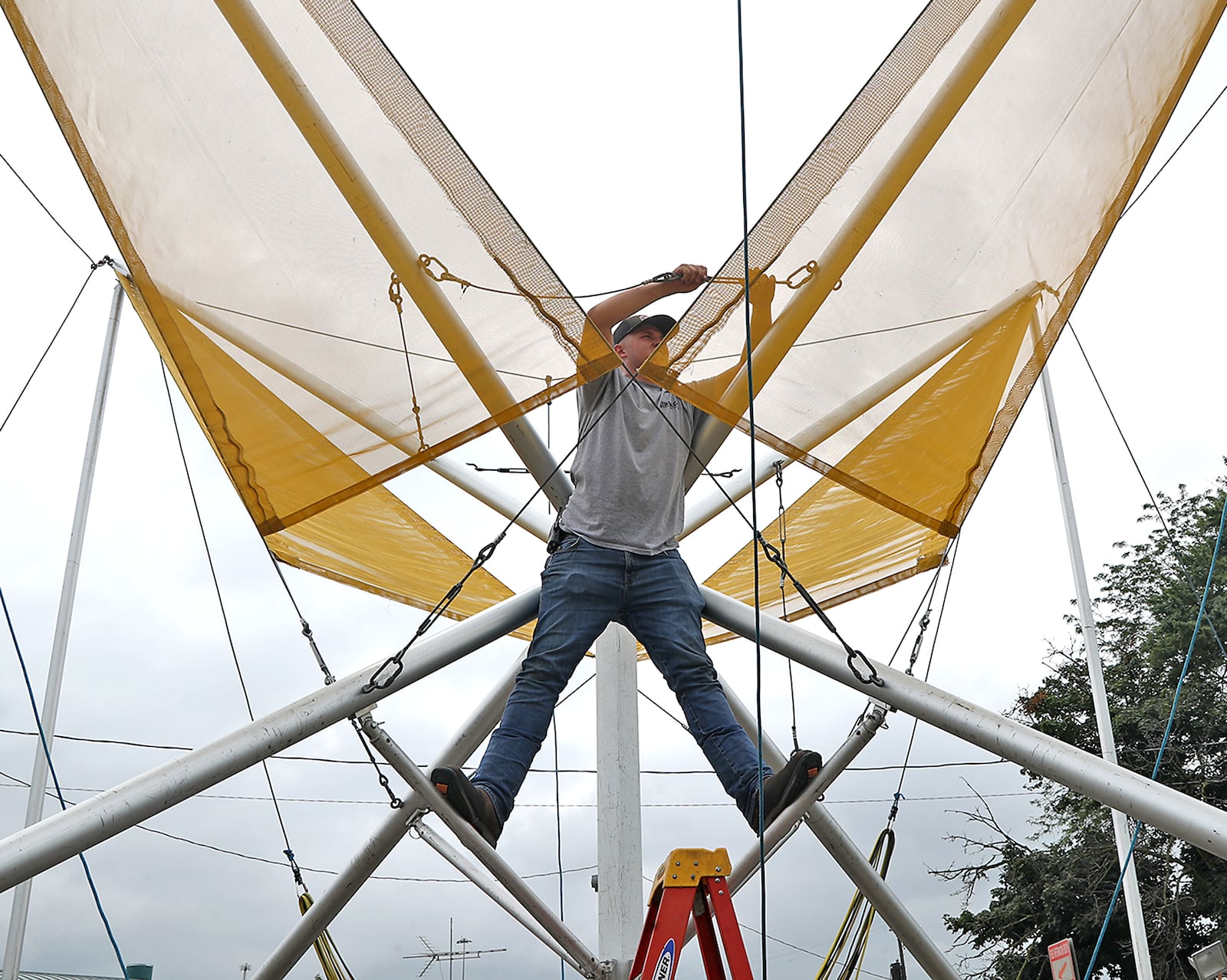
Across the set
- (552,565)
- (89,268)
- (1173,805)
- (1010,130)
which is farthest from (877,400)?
(89,268)

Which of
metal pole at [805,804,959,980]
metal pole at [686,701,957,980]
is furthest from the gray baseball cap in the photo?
metal pole at [805,804,959,980]

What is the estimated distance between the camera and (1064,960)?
5.40 meters

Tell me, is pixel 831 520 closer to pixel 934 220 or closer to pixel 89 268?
pixel 934 220

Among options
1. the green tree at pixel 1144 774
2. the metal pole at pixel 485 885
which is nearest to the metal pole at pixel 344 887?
the metal pole at pixel 485 885

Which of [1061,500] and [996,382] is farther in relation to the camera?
[1061,500]

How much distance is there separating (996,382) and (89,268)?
4.98 m

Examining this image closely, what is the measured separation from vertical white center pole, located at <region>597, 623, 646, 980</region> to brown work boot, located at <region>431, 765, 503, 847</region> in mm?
1689

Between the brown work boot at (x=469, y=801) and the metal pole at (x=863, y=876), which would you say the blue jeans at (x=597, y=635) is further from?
the metal pole at (x=863, y=876)

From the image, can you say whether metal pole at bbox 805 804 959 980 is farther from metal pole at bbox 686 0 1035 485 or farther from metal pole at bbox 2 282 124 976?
metal pole at bbox 2 282 124 976

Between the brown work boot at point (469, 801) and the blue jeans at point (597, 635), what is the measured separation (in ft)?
0.14

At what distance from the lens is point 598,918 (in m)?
4.84

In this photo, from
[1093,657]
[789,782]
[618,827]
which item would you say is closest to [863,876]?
[618,827]

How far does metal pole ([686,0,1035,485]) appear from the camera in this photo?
3279mm

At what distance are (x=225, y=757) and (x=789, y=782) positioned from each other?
5.31 feet
